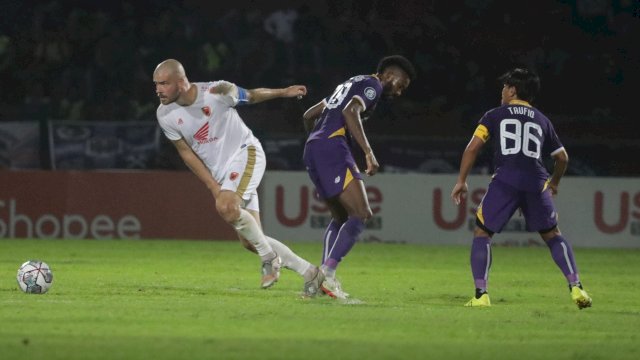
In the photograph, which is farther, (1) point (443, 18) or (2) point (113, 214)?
(1) point (443, 18)

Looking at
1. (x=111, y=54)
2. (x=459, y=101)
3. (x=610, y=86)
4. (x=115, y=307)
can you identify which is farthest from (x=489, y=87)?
(x=115, y=307)


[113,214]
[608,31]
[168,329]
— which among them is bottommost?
[113,214]

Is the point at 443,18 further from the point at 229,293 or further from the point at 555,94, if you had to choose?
the point at 229,293

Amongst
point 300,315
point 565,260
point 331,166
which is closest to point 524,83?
point 565,260

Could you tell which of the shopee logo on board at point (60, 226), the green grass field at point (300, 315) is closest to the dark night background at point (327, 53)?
the shopee logo on board at point (60, 226)

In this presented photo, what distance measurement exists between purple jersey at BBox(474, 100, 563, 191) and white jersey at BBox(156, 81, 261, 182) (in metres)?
2.02

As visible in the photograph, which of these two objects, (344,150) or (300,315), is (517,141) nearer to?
(344,150)

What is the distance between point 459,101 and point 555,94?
1753mm

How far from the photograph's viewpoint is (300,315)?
859 cm

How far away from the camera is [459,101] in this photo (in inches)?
889

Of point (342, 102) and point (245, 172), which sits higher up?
point (342, 102)

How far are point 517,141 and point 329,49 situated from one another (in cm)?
1353

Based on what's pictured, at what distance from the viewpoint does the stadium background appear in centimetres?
1980

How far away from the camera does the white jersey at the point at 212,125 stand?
10055 millimetres
